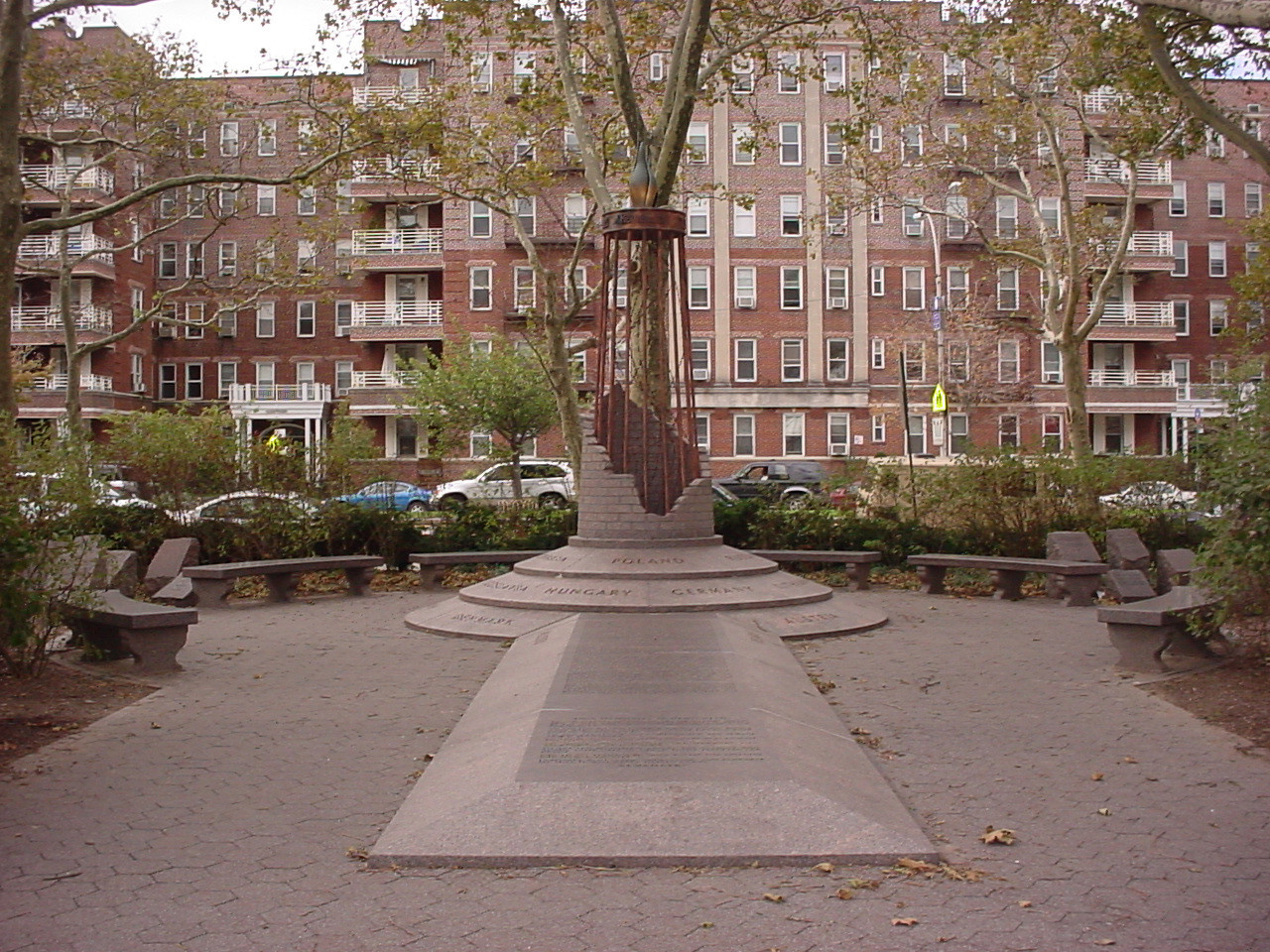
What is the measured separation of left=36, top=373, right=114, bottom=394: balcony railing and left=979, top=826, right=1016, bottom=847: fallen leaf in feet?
176

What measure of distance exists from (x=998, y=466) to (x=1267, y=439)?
926cm

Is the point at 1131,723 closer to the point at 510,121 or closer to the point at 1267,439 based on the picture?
the point at 1267,439

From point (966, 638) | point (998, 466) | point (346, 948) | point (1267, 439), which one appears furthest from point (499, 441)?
point (346, 948)

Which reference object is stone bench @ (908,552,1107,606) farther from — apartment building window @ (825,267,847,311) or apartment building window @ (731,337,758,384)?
apartment building window @ (825,267,847,311)

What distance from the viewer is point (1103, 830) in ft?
20.3

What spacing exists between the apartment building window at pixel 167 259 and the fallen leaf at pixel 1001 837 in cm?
5966

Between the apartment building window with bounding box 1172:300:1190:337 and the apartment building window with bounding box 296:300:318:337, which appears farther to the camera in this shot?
the apartment building window with bounding box 296:300:318:337

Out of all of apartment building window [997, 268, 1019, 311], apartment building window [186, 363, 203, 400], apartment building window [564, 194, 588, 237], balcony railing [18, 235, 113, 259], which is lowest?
apartment building window [186, 363, 203, 400]

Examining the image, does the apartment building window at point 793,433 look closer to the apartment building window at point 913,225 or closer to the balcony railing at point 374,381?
the apartment building window at point 913,225

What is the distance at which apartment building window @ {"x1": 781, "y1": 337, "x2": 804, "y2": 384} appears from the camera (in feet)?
179

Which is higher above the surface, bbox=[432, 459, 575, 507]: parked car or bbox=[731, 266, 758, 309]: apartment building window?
bbox=[731, 266, 758, 309]: apartment building window

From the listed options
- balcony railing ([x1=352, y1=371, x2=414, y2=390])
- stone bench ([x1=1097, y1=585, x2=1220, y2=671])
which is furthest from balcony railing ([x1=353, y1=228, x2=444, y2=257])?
stone bench ([x1=1097, y1=585, x2=1220, y2=671])

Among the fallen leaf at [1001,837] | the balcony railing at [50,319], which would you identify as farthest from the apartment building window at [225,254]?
the fallen leaf at [1001,837]

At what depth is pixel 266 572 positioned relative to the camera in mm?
15984
